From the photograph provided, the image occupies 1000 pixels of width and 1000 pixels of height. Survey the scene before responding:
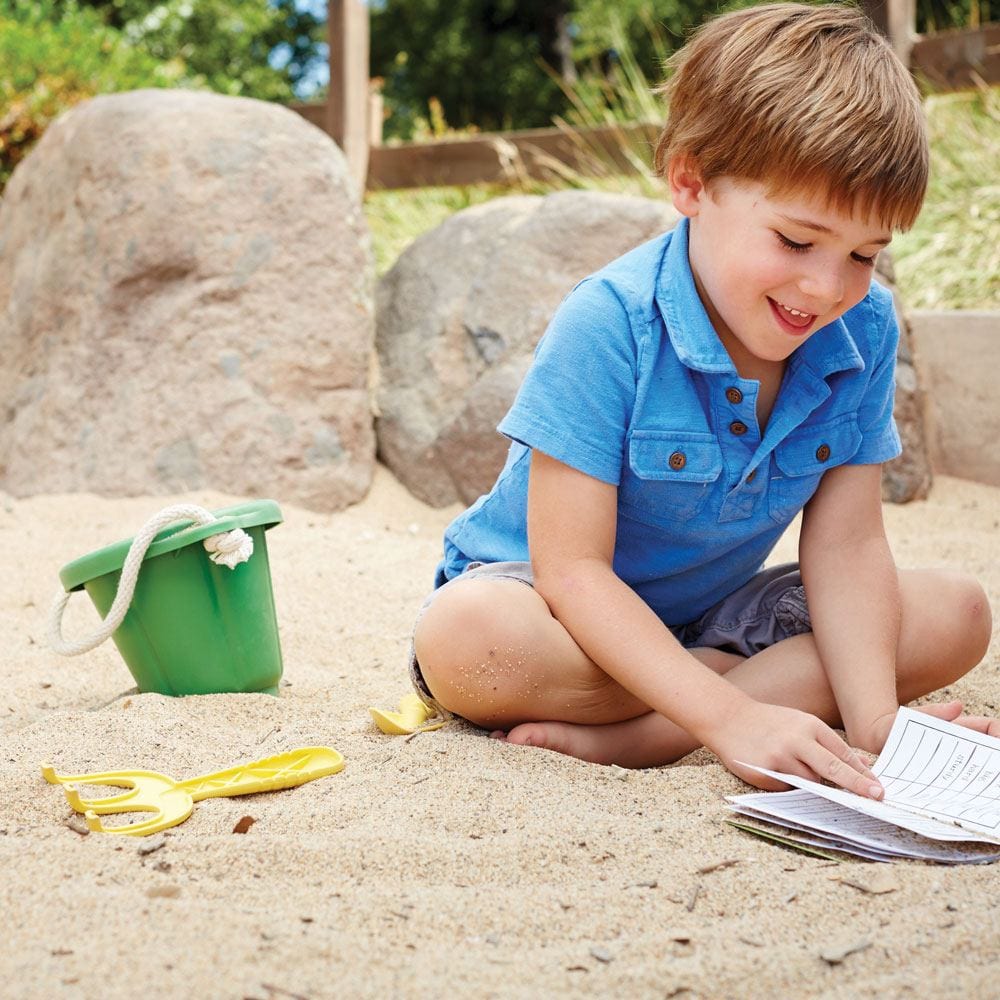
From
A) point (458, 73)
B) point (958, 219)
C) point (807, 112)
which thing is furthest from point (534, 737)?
point (458, 73)

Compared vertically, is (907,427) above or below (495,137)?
below

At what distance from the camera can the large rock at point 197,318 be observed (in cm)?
398

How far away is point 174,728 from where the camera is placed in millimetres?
2070

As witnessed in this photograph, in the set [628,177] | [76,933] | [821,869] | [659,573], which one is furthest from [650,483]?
[628,177]

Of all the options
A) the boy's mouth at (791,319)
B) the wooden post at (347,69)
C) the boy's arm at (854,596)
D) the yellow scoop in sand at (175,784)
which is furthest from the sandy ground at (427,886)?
the wooden post at (347,69)

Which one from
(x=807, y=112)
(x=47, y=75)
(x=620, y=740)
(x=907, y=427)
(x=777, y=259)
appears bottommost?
(x=907, y=427)

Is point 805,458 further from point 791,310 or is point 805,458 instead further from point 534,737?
point 534,737

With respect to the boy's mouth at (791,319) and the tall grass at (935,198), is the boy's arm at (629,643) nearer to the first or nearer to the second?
the boy's mouth at (791,319)

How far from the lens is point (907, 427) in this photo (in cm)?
405

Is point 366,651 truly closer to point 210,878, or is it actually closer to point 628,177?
point 210,878

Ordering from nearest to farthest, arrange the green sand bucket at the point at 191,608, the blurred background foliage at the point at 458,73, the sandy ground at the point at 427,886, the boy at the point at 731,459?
the sandy ground at the point at 427,886 < the boy at the point at 731,459 < the green sand bucket at the point at 191,608 < the blurred background foliage at the point at 458,73

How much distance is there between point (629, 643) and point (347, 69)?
4911mm

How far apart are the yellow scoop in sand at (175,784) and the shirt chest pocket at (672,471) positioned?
593mm

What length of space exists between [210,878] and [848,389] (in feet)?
3.93
